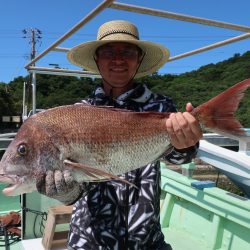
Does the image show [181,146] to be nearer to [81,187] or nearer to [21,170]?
[81,187]

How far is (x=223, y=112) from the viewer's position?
1.82 metres

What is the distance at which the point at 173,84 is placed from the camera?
26.5 m

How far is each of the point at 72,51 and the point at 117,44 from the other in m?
0.56

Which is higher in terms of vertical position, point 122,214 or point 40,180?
point 40,180

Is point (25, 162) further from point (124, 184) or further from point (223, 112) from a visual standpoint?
point (223, 112)

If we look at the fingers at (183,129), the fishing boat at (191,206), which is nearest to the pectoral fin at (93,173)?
the fingers at (183,129)

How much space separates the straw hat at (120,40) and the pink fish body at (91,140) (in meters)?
0.55

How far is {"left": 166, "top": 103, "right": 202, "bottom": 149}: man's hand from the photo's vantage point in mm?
1861

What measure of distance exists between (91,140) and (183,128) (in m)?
0.43

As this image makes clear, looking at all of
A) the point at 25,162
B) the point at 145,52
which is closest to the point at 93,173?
the point at 25,162

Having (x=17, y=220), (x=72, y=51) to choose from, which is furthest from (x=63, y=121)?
(x=17, y=220)

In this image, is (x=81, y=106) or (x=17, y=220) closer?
(x=81, y=106)

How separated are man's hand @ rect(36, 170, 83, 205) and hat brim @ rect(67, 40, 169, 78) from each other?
2.84 feet

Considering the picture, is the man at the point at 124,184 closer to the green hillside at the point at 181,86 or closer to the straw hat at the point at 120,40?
the straw hat at the point at 120,40
